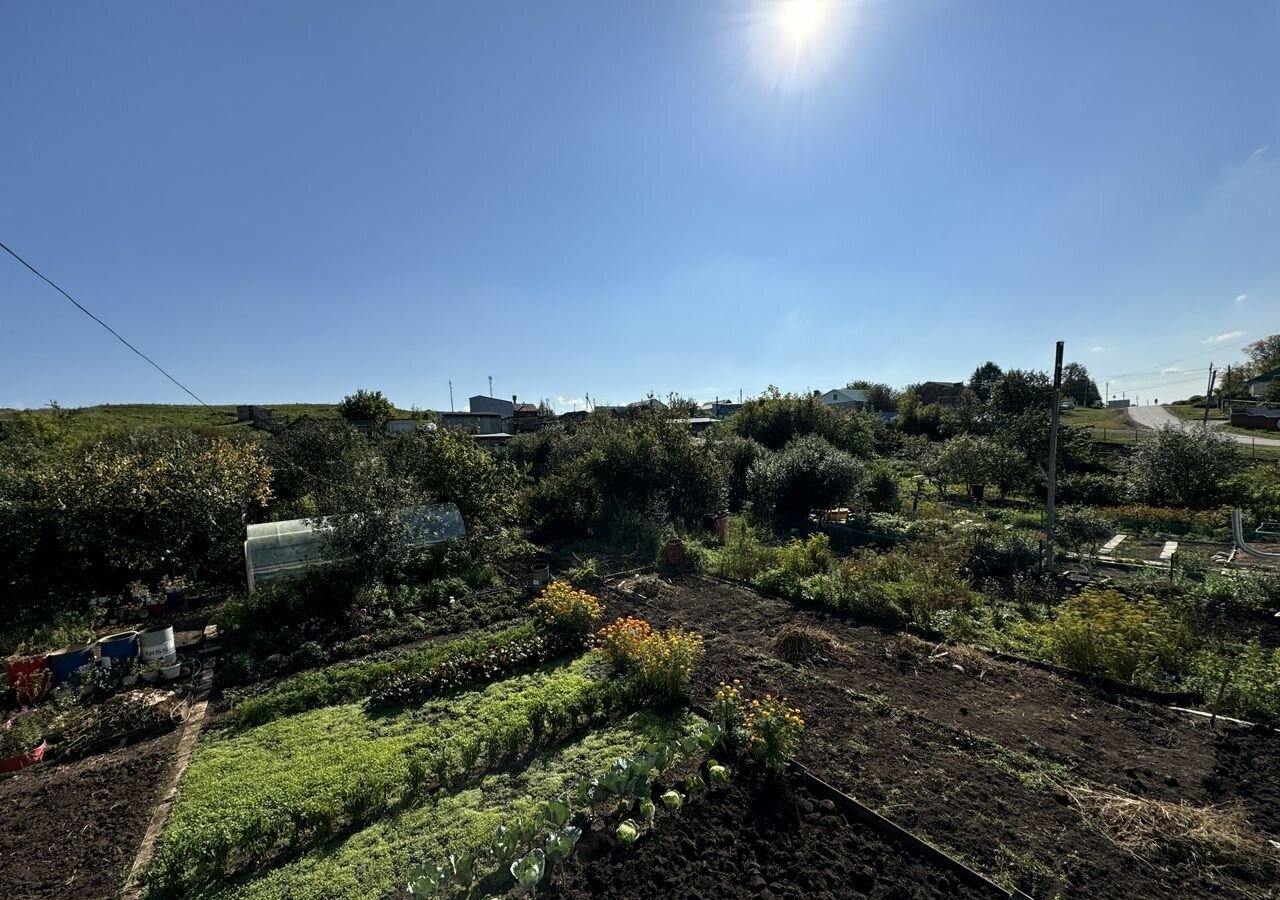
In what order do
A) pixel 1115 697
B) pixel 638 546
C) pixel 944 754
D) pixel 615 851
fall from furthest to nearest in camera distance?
1. pixel 638 546
2. pixel 1115 697
3. pixel 944 754
4. pixel 615 851

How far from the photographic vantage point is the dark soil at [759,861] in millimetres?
3439

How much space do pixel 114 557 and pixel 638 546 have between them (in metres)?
11.2

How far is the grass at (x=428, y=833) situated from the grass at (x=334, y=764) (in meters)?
0.22

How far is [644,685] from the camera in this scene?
19.9 ft

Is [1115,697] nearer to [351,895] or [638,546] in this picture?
[351,895]

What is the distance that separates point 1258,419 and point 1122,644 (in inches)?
1850

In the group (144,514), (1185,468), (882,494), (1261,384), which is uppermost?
(1261,384)

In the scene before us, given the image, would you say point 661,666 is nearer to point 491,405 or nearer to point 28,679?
point 28,679

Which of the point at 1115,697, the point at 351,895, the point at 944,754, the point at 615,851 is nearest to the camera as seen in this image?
the point at 351,895

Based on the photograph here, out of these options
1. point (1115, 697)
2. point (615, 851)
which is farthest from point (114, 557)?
point (1115, 697)

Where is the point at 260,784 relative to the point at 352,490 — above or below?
below

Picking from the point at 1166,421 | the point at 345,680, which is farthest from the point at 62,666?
the point at 1166,421

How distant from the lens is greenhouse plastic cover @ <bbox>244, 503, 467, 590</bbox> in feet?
32.6

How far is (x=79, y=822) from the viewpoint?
15.1 feet
